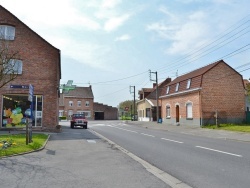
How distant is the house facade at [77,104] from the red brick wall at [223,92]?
5322 cm

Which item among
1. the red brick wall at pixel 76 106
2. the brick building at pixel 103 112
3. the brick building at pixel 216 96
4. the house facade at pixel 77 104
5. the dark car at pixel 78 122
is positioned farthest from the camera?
the brick building at pixel 103 112

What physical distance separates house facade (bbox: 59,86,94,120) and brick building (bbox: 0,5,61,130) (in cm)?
5804

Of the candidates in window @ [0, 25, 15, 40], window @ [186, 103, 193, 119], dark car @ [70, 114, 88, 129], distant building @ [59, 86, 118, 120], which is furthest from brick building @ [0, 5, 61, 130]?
distant building @ [59, 86, 118, 120]

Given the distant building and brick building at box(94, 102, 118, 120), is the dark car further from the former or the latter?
brick building at box(94, 102, 118, 120)

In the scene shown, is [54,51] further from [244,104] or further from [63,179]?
[244,104]

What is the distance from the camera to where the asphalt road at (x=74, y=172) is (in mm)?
7130

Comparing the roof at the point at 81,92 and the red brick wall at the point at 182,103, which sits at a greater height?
the roof at the point at 81,92

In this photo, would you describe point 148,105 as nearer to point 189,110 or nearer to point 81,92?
point 189,110

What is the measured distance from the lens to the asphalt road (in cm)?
713

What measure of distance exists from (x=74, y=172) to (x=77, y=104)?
7780cm

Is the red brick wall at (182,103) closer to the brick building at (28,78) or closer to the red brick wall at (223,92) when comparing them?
the red brick wall at (223,92)

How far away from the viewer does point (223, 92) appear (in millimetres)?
35781

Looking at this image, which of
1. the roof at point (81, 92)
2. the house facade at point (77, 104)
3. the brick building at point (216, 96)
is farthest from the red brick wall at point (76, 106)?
the brick building at point (216, 96)

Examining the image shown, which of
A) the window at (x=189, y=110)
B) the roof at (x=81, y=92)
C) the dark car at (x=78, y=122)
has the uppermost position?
Result: the roof at (x=81, y=92)
